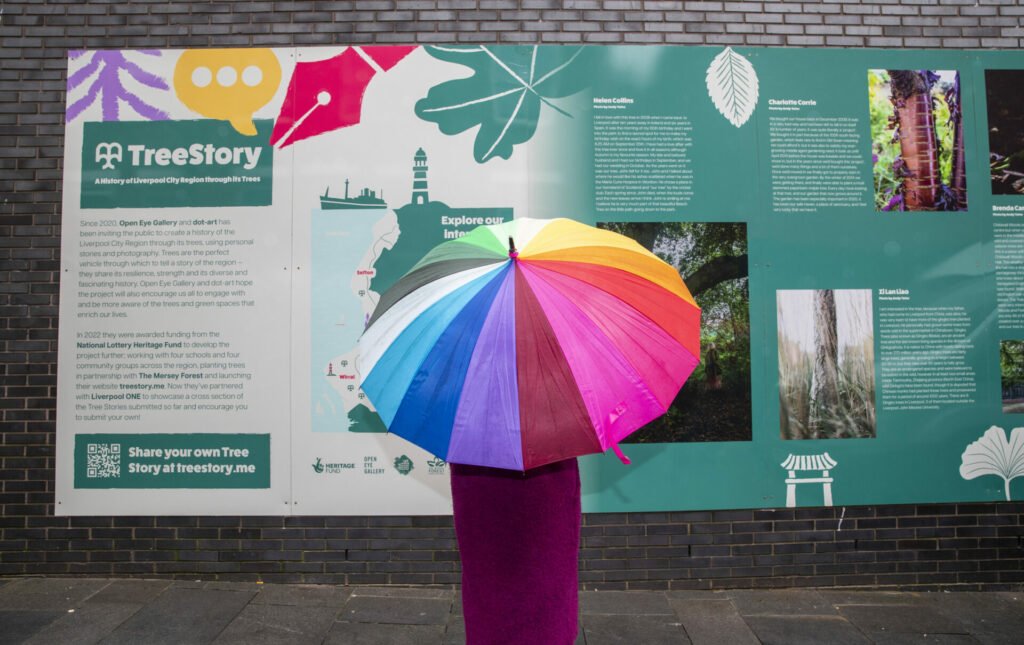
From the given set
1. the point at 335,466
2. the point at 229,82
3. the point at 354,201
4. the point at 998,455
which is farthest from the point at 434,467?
the point at 998,455

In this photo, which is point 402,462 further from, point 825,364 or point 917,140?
point 917,140

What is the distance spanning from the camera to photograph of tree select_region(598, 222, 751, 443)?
4672 millimetres

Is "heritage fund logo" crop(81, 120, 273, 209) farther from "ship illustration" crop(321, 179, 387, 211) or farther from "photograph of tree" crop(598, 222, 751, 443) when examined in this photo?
"photograph of tree" crop(598, 222, 751, 443)

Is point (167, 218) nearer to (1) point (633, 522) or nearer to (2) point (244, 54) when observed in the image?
(2) point (244, 54)

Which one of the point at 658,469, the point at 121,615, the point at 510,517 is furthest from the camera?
the point at 658,469

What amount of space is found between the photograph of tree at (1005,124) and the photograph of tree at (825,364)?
142 centimetres

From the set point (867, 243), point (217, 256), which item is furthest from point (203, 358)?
point (867, 243)

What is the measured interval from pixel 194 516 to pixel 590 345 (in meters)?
3.96

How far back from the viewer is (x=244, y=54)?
4.77 m

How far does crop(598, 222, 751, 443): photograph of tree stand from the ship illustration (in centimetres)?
163

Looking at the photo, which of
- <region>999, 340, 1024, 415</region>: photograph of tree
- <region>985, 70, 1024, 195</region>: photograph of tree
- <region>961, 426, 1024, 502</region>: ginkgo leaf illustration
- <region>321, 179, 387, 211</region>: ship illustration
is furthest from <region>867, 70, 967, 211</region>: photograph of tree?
<region>321, 179, 387, 211</region>: ship illustration

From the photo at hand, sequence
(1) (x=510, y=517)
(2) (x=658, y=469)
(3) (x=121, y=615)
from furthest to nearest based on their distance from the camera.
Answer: (2) (x=658, y=469) < (3) (x=121, y=615) < (1) (x=510, y=517)

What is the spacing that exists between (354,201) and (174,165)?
4.42ft

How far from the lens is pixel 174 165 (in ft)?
15.5
